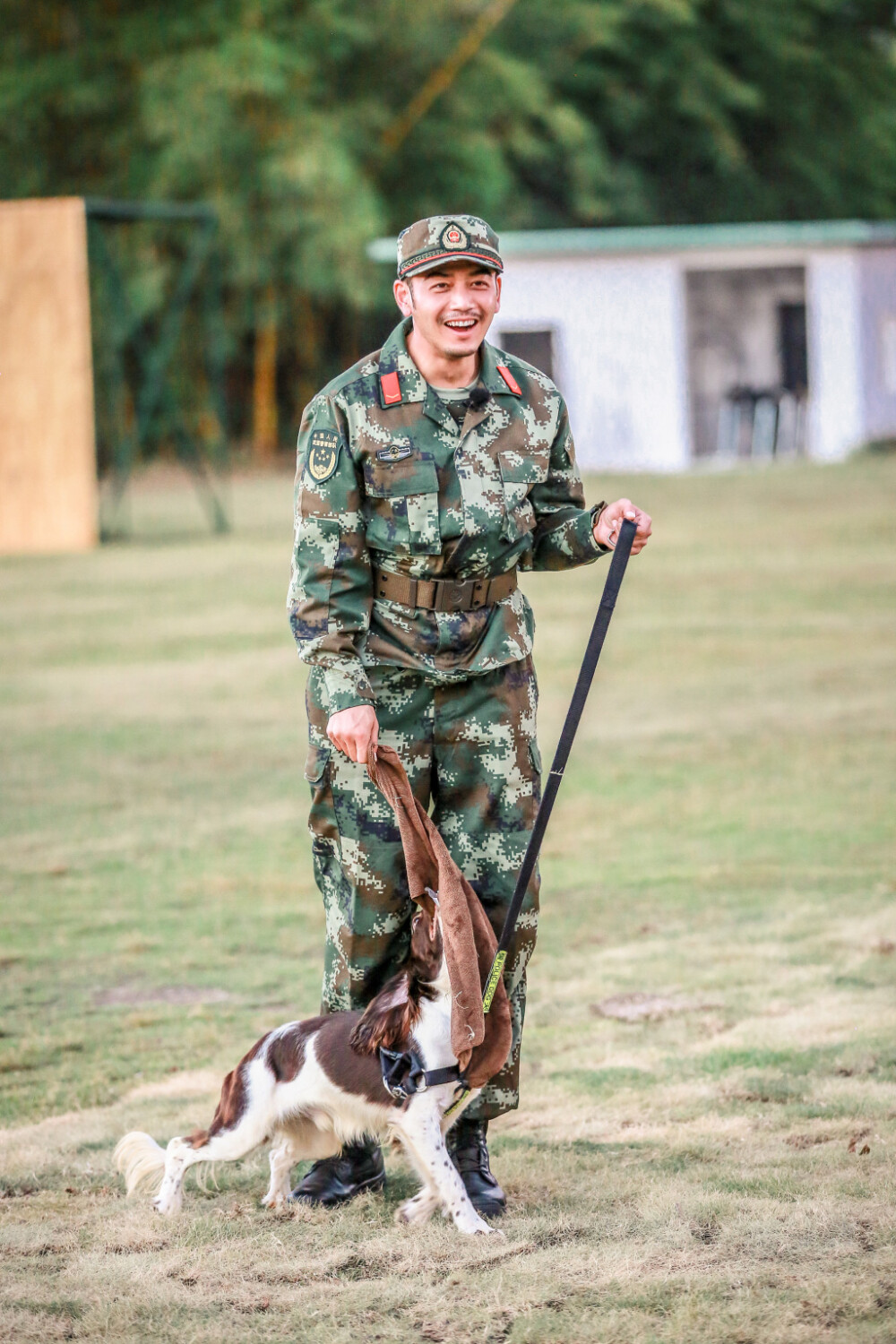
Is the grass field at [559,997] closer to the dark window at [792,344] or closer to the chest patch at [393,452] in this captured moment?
the chest patch at [393,452]

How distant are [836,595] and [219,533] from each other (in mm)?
7661

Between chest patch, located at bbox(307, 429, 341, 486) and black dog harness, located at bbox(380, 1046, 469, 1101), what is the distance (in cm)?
110

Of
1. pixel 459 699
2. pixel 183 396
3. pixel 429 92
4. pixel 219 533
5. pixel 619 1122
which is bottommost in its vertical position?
pixel 619 1122

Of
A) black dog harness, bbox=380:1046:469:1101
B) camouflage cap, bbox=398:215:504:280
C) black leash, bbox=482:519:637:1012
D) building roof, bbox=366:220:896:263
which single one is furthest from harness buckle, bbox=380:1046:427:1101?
building roof, bbox=366:220:896:263

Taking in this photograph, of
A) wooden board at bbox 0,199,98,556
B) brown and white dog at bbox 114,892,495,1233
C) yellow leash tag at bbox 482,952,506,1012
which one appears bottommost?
brown and white dog at bbox 114,892,495,1233

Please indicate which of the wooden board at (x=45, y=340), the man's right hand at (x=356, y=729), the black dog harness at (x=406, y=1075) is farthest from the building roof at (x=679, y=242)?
the black dog harness at (x=406, y=1075)

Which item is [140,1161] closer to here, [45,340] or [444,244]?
[444,244]

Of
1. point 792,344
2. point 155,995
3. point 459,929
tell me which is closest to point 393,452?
point 459,929

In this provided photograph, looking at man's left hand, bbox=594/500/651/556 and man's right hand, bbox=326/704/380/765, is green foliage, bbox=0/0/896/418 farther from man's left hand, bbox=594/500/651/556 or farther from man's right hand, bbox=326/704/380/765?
man's right hand, bbox=326/704/380/765

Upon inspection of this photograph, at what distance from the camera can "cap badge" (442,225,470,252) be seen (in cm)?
335

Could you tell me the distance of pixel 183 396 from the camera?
1135 inches

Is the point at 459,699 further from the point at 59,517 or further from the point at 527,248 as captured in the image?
the point at 527,248

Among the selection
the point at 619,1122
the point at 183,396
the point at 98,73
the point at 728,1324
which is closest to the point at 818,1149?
the point at 619,1122

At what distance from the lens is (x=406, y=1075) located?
10.9 ft
